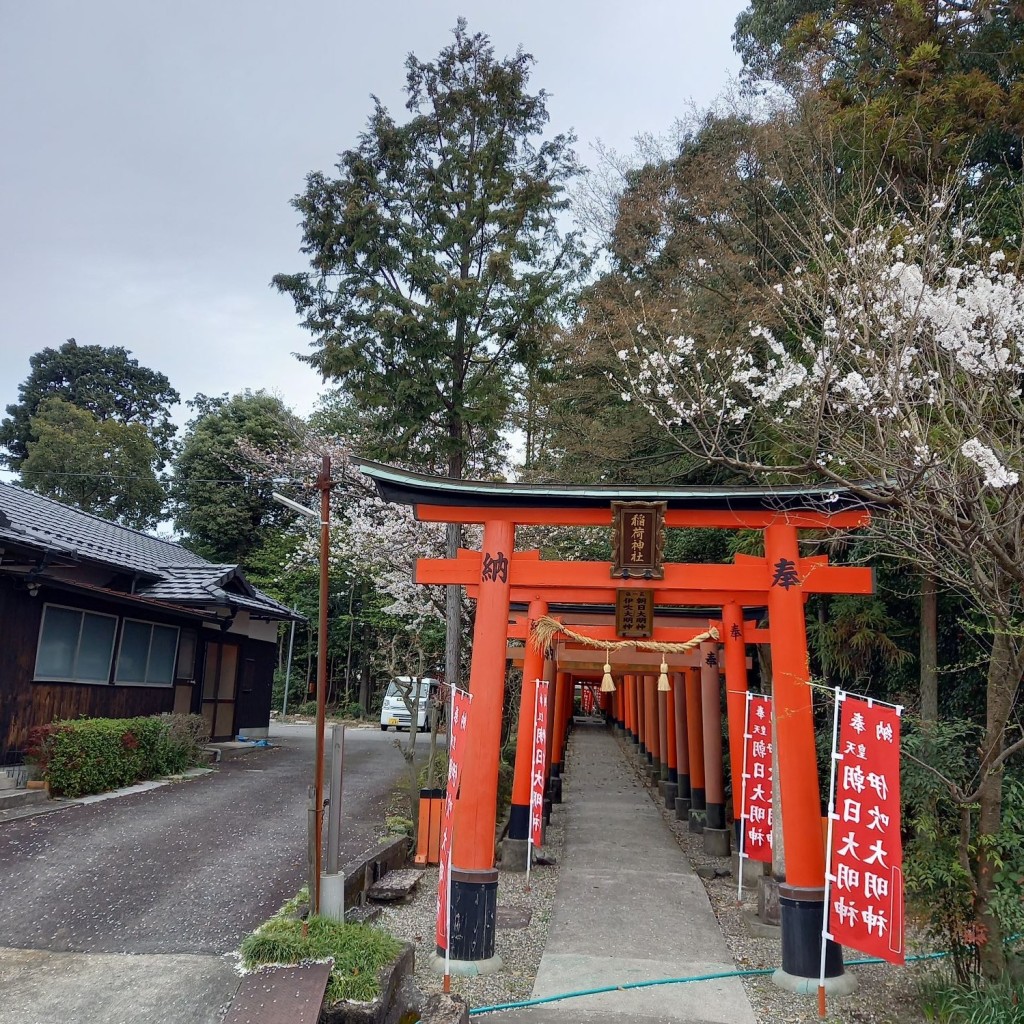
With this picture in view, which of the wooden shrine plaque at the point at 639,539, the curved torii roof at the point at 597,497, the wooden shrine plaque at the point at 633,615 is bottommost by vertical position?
the wooden shrine plaque at the point at 633,615

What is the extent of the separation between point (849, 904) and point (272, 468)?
60.8 ft

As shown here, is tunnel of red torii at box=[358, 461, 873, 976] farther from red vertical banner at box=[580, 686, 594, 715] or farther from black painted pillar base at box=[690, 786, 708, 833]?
red vertical banner at box=[580, 686, 594, 715]

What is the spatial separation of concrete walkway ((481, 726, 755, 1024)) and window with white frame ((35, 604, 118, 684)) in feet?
24.5

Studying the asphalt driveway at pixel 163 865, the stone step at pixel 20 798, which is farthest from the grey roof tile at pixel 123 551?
the asphalt driveway at pixel 163 865

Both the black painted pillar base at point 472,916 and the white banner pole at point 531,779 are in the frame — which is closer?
the black painted pillar base at point 472,916

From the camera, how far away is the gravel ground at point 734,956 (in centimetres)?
580

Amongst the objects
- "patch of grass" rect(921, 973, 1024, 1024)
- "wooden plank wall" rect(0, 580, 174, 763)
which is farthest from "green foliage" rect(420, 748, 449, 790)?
"patch of grass" rect(921, 973, 1024, 1024)

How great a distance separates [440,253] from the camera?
13242 millimetres

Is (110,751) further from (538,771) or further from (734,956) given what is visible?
(734,956)

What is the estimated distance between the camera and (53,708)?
37.9 feet

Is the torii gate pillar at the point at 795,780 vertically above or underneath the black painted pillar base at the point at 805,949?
above

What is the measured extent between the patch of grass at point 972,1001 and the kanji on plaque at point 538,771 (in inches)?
186

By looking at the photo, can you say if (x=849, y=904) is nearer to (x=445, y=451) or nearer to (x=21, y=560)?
(x=445, y=451)

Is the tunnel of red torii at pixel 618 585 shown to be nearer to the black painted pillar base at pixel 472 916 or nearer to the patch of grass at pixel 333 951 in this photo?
the black painted pillar base at pixel 472 916
